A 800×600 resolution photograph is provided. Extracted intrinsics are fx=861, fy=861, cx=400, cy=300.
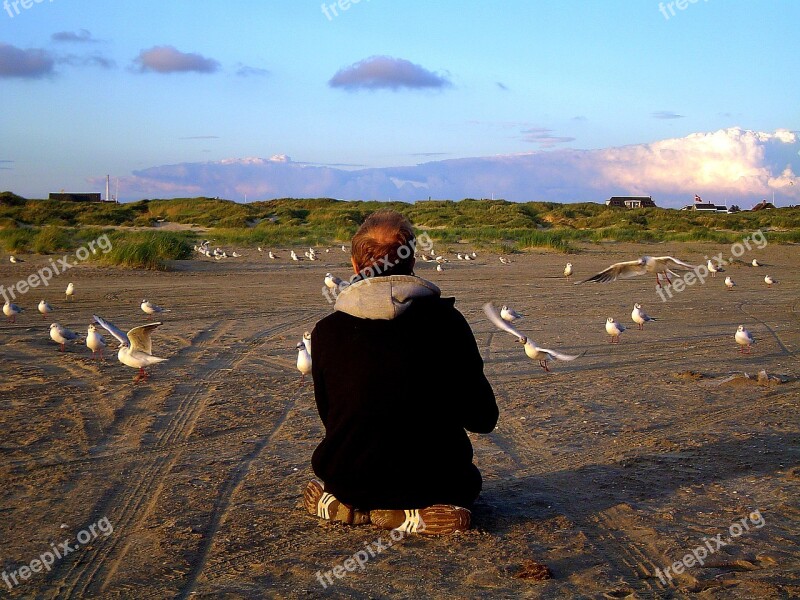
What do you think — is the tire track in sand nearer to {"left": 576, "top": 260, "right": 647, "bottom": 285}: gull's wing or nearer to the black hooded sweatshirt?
the black hooded sweatshirt

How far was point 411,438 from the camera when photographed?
13.1 feet

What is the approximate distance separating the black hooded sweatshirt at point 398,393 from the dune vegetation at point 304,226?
1824cm

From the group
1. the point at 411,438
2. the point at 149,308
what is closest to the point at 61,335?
the point at 149,308

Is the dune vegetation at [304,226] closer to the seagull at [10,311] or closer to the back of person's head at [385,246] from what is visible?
the seagull at [10,311]

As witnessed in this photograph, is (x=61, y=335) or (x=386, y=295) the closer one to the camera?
(x=386, y=295)

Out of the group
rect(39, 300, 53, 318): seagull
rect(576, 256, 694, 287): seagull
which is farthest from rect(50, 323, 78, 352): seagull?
rect(576, 256, 694, 287): seagull

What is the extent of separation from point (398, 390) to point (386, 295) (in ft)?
1.44

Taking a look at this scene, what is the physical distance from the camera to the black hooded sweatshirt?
3.90 meters

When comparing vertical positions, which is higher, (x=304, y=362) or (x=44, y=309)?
(x=44, y=309)

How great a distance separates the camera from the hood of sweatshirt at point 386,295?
12.7 ft

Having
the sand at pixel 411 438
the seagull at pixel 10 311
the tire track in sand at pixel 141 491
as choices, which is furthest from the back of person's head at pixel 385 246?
the seagull at pixel 10 311

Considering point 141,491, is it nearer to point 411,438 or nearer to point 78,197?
point 411,438

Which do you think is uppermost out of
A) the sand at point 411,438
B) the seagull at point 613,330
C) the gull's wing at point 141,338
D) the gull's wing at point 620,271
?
the gull's wing at point 620,271

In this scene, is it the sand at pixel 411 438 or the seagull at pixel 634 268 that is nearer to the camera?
the sand at pixel 411 438
